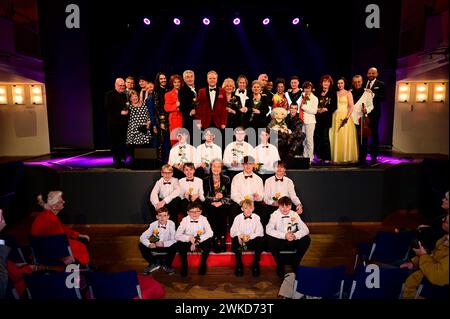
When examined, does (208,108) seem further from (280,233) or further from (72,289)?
(72,289)

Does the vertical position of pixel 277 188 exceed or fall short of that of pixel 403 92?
it falls short

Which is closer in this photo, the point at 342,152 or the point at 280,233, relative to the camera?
the point at 280,233

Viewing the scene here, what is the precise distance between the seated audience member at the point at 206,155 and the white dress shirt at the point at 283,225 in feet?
5.42

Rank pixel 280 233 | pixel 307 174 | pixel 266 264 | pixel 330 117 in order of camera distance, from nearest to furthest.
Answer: pixel 280 233 < pixel 266 264 < pixel 307 174 < pixel 330 117

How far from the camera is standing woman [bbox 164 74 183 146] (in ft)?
20.6

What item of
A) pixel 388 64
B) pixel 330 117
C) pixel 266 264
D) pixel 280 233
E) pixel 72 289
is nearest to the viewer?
pixel 72 289

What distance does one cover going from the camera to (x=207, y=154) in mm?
5965

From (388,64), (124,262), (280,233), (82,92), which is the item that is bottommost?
(124,262)

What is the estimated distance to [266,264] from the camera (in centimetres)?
481

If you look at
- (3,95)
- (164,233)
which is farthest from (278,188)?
(3,95)

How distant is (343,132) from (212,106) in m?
2.23

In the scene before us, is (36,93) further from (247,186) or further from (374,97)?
(374,97)

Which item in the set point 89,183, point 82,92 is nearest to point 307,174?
point 89,183

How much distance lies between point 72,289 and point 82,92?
685cm
